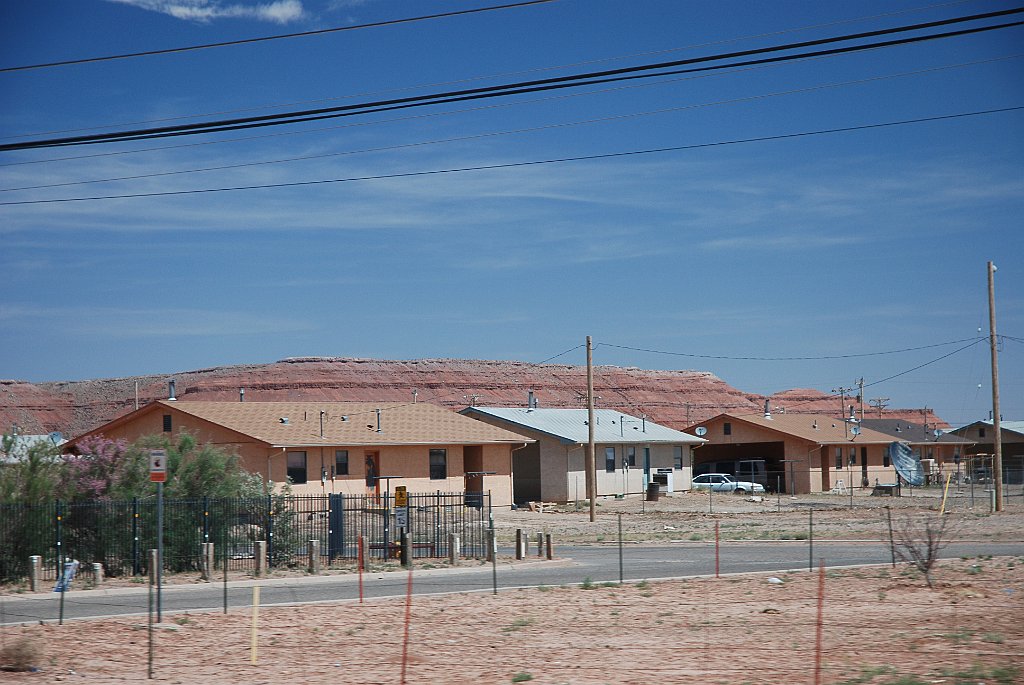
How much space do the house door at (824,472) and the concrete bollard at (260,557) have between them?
5543 cm

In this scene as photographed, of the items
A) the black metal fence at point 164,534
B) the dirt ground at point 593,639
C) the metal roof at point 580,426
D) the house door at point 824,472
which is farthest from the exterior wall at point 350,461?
the house door at point 824,472

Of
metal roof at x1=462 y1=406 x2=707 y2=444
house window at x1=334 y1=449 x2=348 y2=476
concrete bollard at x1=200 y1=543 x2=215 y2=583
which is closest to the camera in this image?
concrete bollard at x1=200 y1=543 x2=215 y2=583

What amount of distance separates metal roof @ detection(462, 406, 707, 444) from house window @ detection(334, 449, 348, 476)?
14346 millimetres

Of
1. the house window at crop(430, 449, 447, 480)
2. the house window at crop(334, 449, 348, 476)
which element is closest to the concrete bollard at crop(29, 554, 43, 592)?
the house window at crop(334, 449, 348, 476)

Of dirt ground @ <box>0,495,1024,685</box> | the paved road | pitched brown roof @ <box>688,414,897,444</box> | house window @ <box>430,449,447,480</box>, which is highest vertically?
pitched brown roof @ <box>688,414,897,444</box>

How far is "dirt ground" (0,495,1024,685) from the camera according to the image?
1362 centimetres

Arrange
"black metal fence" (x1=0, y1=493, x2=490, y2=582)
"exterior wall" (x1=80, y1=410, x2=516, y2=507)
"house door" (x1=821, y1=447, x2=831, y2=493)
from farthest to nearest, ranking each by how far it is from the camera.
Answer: "house door" (x1=821, y1=447, x2=831, y2=493) < "exterior wall" (x1=80, y1=410, x2=516, y2=507) < "black metal fence" (x1=0, y1=493, x2=490, y2=582)

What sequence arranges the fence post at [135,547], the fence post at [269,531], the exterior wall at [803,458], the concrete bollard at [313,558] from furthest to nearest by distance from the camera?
1. the exterior wall at [803,458]
2. the fence post at [269,531]
3. the concrete bollard at [313,558]
4. the fence post at [135,547]

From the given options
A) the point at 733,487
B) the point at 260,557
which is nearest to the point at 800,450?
the point at 733,487

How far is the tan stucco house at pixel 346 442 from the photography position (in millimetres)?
47531

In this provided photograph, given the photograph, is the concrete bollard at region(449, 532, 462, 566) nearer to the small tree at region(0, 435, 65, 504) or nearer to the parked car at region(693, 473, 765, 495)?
the small tree at region(0, 435, 65, 504)

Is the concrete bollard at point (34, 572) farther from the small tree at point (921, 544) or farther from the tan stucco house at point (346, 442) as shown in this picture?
the tan stucco house at point (346, 442)

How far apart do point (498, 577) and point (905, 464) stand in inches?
1996

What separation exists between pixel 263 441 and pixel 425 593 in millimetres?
24359
